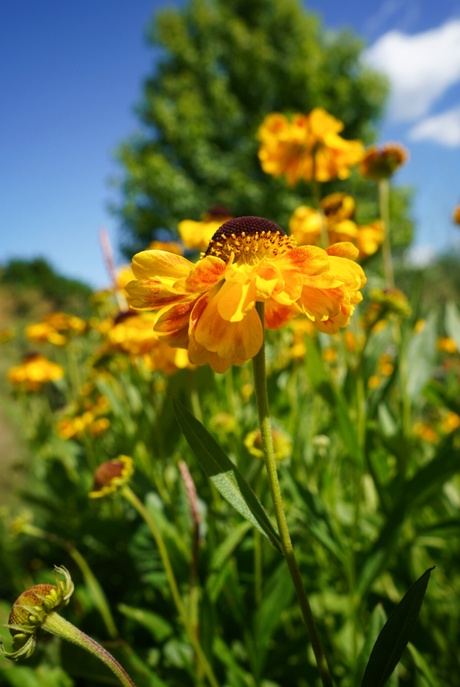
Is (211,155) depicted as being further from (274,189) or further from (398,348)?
(398,348)

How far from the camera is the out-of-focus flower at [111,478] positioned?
62 centimetres

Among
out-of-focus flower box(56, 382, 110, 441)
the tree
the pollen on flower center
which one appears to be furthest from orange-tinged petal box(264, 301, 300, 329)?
the tree

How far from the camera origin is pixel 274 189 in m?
7.41

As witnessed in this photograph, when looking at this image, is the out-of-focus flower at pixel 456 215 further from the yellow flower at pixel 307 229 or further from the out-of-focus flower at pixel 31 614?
the out-of-focus flower at pixel 31 614

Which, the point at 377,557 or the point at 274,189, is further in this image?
the point at 274,189

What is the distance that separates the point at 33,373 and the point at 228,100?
292 inches

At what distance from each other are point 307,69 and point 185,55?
2066 millimetres

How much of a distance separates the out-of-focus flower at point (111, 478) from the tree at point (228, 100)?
6932mm

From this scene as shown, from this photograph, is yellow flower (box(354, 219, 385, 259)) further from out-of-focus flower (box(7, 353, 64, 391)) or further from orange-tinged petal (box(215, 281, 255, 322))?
out-of-focus flower (box(7, 353, 64, 391))

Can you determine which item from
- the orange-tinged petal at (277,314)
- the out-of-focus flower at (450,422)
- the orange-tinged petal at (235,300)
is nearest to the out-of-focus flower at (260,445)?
the orange-tinged petal at (277,314)

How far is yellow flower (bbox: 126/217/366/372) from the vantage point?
35cm

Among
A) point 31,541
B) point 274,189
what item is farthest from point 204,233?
point 274,189

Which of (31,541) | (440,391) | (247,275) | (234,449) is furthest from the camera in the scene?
(31,541)

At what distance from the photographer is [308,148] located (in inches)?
40.7
